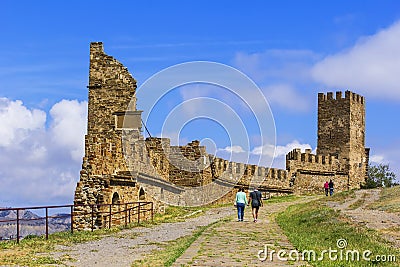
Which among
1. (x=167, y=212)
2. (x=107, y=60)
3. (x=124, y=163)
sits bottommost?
(x=167, y=212)

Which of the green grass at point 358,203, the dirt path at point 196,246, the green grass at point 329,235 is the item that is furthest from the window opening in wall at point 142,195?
the green grass at point 358,203

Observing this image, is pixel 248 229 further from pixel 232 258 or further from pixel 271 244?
pixel 232 258

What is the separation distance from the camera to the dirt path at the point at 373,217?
17.7 m

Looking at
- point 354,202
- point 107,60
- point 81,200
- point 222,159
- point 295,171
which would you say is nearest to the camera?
point 81,200

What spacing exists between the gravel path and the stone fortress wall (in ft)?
6.07

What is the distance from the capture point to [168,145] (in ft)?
118

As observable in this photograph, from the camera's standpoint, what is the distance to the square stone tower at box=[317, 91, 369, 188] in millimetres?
54562

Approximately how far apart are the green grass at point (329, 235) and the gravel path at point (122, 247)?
329 cm

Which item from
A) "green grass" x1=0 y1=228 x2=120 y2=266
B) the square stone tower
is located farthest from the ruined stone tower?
the square stone tower

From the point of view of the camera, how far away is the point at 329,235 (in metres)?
17.9

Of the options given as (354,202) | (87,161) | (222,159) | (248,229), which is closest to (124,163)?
(87,161)

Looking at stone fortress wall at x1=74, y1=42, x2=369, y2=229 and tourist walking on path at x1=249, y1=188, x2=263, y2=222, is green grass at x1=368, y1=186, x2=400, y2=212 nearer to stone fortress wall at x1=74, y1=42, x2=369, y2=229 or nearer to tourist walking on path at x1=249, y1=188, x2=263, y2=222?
tourist walking on path at x1=249, y1=188, x2=263, y2=222

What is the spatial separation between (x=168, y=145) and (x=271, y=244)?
20.4m

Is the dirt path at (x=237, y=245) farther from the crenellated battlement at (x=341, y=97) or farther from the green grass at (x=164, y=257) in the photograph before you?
the crenellated battlement at (x=341, y=97)
